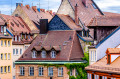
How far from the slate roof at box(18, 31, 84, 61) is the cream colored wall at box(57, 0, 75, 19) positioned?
26.4 feet

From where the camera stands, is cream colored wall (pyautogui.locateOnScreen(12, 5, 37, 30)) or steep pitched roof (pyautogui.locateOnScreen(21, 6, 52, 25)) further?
steep pitched roof (pyautogui.locateOnScreen(21, 6, 52, 25))

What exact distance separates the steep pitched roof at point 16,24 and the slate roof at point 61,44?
1712 centimetres

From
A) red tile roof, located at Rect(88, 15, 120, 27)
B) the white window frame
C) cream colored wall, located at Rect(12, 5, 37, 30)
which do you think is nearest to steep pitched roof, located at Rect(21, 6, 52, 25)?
cream colored wall, located at Rect(12, 5, 37, 30)

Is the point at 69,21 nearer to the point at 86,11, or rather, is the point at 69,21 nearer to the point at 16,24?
the point at 86,11

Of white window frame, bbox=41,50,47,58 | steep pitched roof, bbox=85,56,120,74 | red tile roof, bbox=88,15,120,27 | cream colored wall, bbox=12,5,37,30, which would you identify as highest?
cream colored wall, bbox=12,5,37,30

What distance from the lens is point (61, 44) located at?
84.9 metres

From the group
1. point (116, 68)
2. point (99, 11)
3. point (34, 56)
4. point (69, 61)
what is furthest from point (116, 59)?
point (99, 11)

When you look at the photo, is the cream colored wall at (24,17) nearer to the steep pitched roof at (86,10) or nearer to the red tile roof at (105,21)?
the steep pitched roof at (86,10)

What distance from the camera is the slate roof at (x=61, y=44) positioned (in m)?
82.8

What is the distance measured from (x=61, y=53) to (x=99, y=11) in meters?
20.7

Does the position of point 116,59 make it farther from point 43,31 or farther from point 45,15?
point 45,15

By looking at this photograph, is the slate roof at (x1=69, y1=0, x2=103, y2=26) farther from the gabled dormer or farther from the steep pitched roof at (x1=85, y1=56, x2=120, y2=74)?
the gabled dormer

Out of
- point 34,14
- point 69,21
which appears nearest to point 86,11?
point 69,21

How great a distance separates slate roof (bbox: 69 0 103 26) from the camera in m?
94.6
